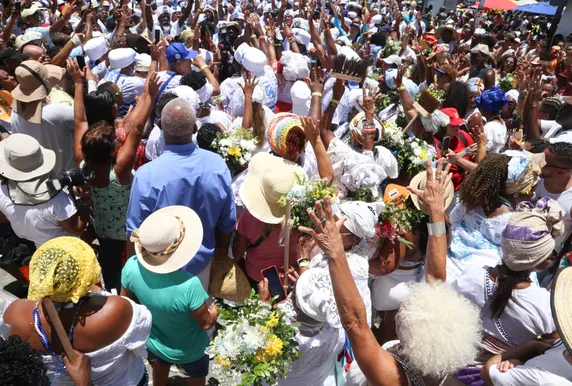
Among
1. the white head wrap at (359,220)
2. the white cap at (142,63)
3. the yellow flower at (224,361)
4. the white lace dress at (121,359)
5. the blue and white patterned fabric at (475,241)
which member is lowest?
the white lace dress at (121,359)

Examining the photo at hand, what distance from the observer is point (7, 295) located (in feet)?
14.5

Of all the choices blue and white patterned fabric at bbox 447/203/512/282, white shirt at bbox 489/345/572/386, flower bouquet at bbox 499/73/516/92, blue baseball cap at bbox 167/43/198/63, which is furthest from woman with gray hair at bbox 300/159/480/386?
flower bouquet at bbox 499/73/516/92

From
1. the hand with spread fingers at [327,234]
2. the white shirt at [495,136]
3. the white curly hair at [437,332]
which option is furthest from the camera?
the white shirt at [495,136]

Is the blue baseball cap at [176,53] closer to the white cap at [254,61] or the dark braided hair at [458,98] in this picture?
the white cap at [254,61]

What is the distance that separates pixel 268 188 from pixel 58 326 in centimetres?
163

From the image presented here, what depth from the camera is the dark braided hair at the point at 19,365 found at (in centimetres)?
186

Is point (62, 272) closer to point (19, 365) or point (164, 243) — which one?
point (19, 365)

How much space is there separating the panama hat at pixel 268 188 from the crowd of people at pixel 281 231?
0.02m

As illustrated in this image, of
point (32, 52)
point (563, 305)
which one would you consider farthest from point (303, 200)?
point (32, 52)

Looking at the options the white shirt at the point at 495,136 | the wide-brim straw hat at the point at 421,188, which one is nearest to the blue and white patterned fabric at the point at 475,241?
the wide-brim straw hat at the point at 421,188

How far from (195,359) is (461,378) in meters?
1.83

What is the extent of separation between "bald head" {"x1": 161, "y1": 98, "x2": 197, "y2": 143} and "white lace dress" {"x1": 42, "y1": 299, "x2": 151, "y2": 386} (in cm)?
132

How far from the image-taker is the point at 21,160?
3178mm

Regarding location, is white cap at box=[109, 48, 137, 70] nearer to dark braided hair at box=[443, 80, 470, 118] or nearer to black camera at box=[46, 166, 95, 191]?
black camera at box=[46, 166, 95, 191]
